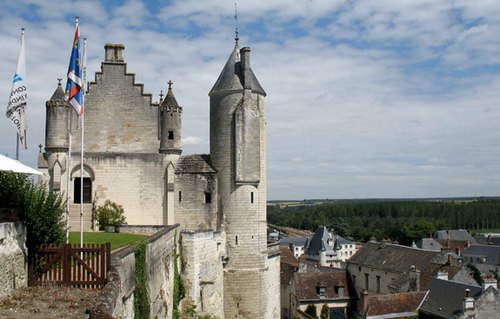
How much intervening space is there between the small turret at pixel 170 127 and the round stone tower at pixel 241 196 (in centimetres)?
235

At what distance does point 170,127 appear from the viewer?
29.9 meters

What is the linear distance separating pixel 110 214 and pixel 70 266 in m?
16.5

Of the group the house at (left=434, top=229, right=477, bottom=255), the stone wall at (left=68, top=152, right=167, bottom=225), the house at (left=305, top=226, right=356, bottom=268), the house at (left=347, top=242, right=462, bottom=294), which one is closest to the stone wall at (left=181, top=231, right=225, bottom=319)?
the stone wall at (left=68, top=152, right=167, bottom=225)

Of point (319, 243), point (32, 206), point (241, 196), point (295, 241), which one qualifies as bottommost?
point (295, 241)

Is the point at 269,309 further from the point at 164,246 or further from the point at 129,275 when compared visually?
the point at 129,275

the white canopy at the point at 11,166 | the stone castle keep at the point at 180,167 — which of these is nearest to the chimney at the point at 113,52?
the stone castle keep at the point at 180,167

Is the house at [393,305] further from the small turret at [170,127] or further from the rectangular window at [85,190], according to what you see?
the rectangular window at [85,190]

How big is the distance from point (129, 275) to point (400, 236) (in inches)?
4344

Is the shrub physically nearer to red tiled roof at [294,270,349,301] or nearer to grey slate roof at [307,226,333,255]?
red tiled roof at [294,270,349,301]

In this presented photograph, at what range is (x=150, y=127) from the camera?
29906mm

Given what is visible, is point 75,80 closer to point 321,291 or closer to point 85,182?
point 85,182

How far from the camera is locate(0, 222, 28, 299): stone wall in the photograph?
1141 cm

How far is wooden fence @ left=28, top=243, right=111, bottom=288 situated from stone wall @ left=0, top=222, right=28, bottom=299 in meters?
0.34

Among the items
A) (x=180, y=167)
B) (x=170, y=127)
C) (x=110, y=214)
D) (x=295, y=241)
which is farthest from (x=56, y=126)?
(x=295, y=241)
